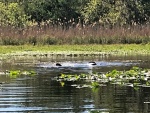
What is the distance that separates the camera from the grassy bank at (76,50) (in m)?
31.1

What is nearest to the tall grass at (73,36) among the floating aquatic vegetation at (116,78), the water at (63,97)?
the water at (63,97)

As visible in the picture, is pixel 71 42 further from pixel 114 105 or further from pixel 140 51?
pixel 114 105

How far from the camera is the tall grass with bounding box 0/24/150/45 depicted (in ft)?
117

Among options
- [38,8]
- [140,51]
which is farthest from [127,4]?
[140,51]

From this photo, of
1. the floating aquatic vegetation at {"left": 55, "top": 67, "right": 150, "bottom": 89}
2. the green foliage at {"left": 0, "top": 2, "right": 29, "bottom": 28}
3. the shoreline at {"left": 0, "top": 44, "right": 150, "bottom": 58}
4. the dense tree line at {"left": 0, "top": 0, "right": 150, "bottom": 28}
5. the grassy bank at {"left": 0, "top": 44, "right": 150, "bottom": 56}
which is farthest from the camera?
the dense tree line at {"left": 0, "top": 0, "right": 150, "bottom": 28}

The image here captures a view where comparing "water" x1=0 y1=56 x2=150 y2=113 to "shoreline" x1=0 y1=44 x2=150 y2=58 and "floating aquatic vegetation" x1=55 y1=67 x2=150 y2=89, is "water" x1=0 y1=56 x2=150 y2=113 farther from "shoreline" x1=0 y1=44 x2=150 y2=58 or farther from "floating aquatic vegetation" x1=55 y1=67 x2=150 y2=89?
"shoreline" x1=0 y1=44 x2=150 y2=58

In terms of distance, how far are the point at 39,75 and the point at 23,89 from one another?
389 centimetres

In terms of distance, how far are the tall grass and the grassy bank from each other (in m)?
0.98

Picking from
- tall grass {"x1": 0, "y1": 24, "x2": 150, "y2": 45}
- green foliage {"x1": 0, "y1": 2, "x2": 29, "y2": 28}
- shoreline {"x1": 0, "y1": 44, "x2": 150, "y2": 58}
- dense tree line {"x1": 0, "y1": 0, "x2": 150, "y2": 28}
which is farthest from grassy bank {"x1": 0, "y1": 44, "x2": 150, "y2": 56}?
dense tree line {"x1": 0, "y1": 0, "x2": 150, "y2": 28}

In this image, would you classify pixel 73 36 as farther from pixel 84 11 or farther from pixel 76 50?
pixel 84 11

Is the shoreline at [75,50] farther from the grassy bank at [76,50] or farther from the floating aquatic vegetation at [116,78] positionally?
the floating aquatic vegetation at [116,78]

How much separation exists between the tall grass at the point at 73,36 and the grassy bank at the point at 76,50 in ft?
3.23

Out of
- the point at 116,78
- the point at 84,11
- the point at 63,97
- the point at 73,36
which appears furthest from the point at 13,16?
the point at 63,97

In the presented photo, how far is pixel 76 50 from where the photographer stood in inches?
1294
